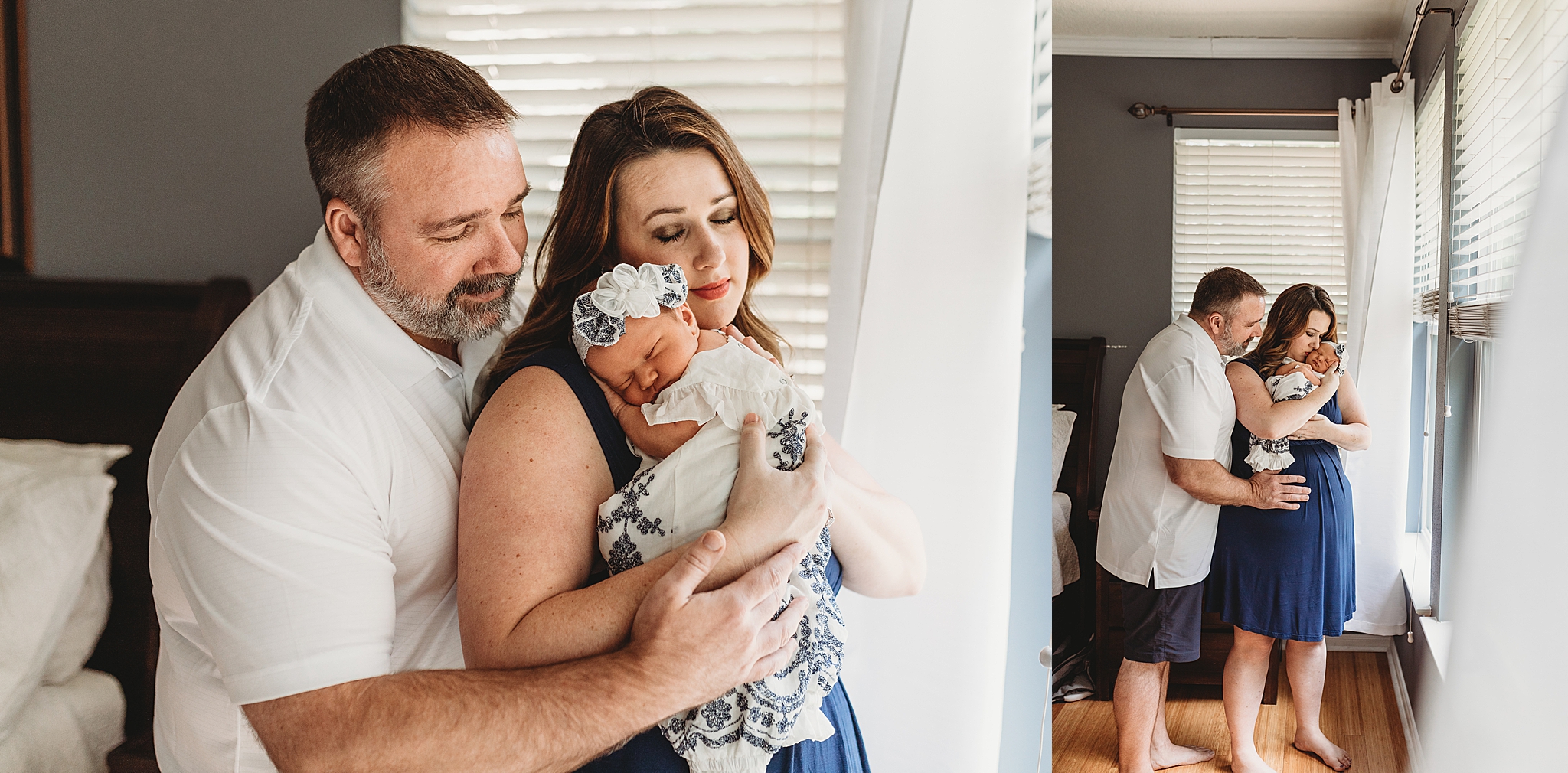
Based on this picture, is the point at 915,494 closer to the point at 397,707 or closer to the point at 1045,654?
the point at 1045,654

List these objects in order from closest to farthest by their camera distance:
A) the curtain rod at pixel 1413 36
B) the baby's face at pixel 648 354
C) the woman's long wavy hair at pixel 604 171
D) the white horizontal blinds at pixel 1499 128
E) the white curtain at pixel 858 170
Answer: the white horizontal blinds at pixel 1499 128, the curtain rod at pixel 1413 36, the baby's face at pixel 648 354, the woman's long wavy hair at pixel 604 171, the white curtain at pixel 858 170

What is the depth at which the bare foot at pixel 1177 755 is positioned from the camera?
0.95m

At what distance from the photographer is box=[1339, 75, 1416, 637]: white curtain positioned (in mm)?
805

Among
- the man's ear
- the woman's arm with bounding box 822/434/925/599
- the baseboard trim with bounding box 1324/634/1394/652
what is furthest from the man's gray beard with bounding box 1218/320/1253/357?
the man's ear

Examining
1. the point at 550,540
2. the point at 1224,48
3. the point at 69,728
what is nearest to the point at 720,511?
the point at 550,540

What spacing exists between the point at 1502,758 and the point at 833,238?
1.05m

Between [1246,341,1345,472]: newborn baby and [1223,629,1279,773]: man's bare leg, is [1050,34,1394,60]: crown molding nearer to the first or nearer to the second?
[1246,341,1345,472]: newborn baby

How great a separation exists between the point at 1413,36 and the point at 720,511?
2.72ft

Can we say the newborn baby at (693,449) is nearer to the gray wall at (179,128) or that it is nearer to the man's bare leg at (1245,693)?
the man's bare leg at (1245,693)

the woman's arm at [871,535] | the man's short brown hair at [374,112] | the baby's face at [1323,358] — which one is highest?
the man's short brown hair at [374,112]

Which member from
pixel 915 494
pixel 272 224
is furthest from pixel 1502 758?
pixel 272 224

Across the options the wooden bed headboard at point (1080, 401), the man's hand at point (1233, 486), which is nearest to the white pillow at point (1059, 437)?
the wooden bed headboard at point (1080, 401)

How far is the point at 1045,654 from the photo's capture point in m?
1.15

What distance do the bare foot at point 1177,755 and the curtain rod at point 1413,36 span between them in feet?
2.44
